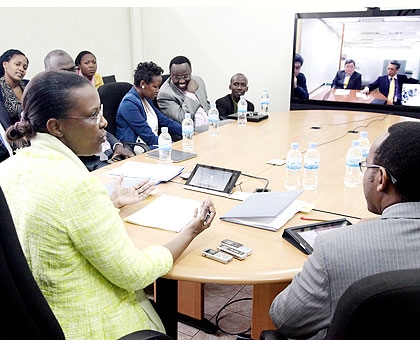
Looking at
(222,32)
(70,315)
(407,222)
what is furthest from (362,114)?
(70,315)

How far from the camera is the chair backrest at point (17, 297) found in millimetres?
807

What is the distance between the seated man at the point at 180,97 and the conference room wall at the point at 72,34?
183cm

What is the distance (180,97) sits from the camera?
153 inches

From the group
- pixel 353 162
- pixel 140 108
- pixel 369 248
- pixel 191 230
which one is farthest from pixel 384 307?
pixel 140 108

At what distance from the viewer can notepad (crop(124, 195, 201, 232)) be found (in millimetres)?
1613

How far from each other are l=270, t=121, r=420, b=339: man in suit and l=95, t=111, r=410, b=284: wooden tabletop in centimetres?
23

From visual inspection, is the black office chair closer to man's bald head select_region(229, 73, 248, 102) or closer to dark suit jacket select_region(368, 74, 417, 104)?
man's bald head select_region(229, 73, 248, 102)

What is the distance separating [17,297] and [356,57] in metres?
4.85

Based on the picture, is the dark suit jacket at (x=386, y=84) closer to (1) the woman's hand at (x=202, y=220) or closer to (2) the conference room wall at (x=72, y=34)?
(2) the conference room wall at (x=72, y=34)

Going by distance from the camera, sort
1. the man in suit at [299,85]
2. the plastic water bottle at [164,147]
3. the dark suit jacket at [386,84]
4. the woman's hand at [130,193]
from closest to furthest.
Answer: the woman's hand at [130,193] → the plastic water bottle at [164,147] → the dark suit jacket at [386,84] → the man in suit at [299,85]

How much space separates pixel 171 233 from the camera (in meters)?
1.55

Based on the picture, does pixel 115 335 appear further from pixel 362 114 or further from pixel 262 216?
pixel 362 114

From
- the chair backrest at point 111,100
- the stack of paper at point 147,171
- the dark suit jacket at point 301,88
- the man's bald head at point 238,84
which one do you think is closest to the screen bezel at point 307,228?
the stack of paper at point 147,171

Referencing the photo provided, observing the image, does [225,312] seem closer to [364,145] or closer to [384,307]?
[364,145]
